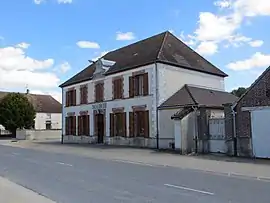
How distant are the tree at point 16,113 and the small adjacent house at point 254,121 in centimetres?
4048

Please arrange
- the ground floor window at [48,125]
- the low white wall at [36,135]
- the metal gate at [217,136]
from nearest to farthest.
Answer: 1. the metal gate at [217,136]
2. the low white wall at [36,135]
3. the ground floor window at [48,125]

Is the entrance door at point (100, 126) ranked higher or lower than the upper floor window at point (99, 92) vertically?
lower

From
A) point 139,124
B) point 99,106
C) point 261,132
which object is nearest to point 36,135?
point 99,106

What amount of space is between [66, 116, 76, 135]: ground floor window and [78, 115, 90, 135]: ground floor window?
1.36m

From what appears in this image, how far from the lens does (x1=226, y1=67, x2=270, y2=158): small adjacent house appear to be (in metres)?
20.6

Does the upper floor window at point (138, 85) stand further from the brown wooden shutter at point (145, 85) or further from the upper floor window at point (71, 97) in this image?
the upper floor window at point (71, 97)

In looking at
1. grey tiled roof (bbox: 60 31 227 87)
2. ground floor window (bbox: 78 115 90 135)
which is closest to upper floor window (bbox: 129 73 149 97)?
grey tiled roof (bbox: 60 31 227 87)

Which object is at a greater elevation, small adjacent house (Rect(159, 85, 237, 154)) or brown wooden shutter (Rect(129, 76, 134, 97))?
brown wooden shutter (Rect(129, 76, 134, 97))

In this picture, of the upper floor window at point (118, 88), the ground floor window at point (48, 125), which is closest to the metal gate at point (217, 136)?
the upper floor window at point (118, 88)

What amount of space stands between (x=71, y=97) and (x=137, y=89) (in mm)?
11982

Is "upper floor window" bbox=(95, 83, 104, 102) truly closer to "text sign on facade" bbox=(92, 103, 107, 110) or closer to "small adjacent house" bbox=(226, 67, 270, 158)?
"text sign on facade" bbox=(92, 103, 107, 110)

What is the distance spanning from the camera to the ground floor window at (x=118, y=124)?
108 feet

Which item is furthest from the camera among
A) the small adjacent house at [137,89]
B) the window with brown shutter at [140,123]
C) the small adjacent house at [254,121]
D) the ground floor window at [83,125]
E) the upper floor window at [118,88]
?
the ground floor window at [83,125]

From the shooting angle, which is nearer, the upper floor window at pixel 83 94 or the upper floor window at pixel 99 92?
the upper floor window at pixel 99 92
